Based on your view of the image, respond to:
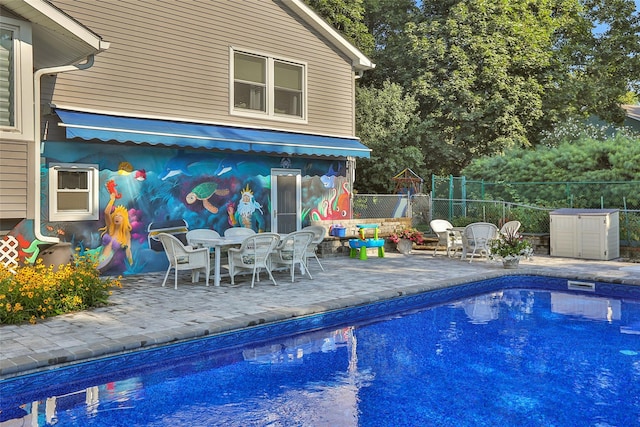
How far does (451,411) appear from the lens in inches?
198

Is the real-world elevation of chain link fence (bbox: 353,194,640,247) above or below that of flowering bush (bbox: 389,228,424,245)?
→ above

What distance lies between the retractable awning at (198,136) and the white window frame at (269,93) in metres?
0.49

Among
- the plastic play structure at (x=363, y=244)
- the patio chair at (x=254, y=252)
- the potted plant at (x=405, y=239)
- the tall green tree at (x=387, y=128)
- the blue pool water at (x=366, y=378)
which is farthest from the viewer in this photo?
the tall green tree at (x=387, y=128)

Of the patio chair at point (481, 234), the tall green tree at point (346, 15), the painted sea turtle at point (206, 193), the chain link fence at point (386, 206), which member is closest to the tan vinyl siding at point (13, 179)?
the painted sea turtle at point (206, 193)

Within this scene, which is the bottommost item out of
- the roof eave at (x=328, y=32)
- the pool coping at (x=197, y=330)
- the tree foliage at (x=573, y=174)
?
the pool coping at (x=197, y=330)

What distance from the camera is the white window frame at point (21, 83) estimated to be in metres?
8.17

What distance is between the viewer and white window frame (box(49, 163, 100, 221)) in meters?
10.6

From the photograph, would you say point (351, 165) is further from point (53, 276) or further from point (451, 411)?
point (451, 411)

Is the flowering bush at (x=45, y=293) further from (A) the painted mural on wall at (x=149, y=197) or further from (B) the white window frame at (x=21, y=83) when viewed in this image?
(B) the white window frame at (x=21, y=83)

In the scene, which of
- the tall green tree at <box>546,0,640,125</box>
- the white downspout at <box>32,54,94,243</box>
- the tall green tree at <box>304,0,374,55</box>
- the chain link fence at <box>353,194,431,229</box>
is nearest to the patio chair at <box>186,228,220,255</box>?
the white downspout at <box>32,54,94,243</box>

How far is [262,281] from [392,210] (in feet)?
27.2

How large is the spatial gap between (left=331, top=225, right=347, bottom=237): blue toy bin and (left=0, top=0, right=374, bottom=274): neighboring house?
0.63 meters

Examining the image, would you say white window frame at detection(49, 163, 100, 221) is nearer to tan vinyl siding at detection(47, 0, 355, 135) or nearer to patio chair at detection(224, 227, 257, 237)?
tan vinyl siding at detection(47, 0, 355, 135)

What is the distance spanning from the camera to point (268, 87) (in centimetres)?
1439
